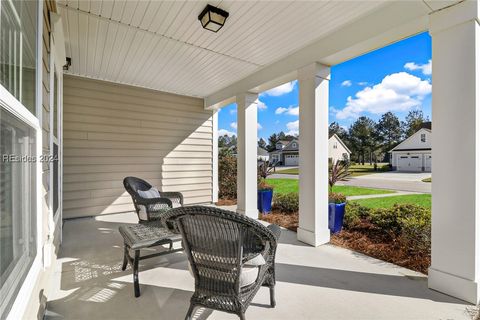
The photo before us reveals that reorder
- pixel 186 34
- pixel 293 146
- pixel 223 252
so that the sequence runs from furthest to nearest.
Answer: pixel 293 146
pixel 186 34
pixel 223 252

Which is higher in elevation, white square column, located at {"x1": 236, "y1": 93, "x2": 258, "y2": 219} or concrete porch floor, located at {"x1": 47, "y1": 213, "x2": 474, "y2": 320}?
white square column, located at {"x1": 236, "y1": 93, "x2": 258, "y2": 219}

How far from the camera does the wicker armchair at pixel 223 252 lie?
156 cm

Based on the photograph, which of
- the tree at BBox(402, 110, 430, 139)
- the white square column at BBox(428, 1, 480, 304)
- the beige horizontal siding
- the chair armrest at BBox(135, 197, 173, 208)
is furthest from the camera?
the tree at BBox(402, 110, 430, 139)

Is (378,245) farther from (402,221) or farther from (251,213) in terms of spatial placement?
(251,213)

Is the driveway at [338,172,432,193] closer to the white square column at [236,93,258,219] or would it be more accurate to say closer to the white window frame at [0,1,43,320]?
the white square column at [236,93,258,219]

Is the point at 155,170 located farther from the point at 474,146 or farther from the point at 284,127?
the point at 284,127

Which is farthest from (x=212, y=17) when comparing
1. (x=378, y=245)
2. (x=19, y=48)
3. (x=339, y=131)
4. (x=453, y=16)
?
(x=339, y=131)

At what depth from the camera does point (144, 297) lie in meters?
2.22

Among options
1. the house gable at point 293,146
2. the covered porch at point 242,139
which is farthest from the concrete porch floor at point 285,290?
the house gable at point 293,146

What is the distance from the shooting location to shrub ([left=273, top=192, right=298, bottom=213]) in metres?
5.52

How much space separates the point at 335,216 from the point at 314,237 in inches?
27.2

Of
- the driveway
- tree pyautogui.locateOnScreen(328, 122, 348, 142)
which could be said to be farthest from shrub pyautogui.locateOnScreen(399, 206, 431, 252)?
tree pyautogui.locateOnScreen(328, 122, 348, 142)

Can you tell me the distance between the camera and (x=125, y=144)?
18.2ft

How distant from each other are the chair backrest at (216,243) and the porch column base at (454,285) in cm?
193
